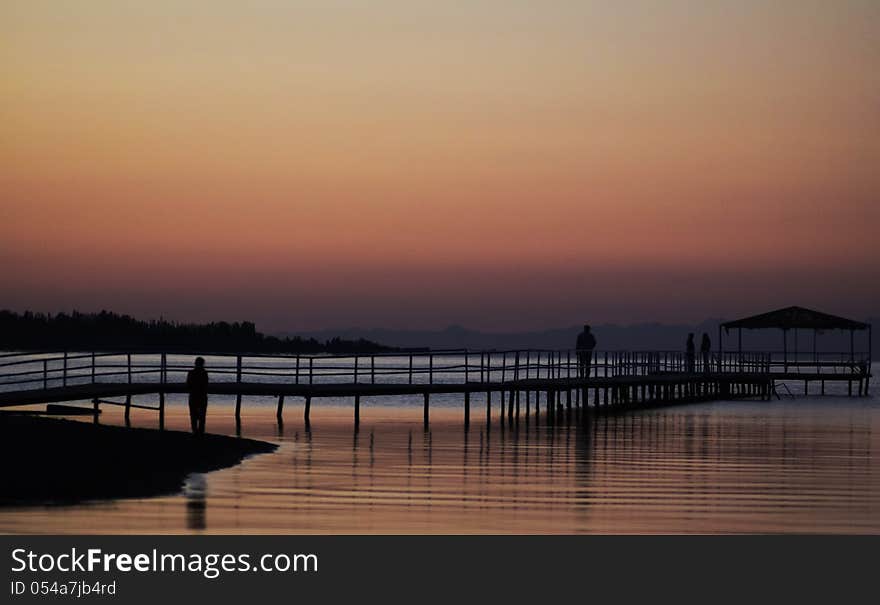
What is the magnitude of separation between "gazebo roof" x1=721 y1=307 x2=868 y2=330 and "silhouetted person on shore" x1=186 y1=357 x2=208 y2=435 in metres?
39.0

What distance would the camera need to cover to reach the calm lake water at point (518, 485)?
16.7m

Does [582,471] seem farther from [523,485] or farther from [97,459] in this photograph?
[97,459]

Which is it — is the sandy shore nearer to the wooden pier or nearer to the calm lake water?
the calm lake water

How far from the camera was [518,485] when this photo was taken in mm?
21125

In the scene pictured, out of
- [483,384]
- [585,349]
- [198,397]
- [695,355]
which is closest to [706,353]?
[695,355]

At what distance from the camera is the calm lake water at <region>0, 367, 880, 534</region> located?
16.7 meters

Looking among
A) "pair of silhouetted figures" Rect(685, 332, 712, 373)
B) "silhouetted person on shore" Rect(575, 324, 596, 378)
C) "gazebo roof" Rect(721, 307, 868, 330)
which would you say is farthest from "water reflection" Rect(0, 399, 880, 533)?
"gazebo roof" Rect(721, 307, 868, 330)

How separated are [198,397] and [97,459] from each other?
186 inches

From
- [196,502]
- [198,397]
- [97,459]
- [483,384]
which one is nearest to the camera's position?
[196,502]

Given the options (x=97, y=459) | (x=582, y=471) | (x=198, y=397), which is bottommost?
(x=582, y=471)

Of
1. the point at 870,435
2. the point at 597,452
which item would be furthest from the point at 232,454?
the point at 870,435
